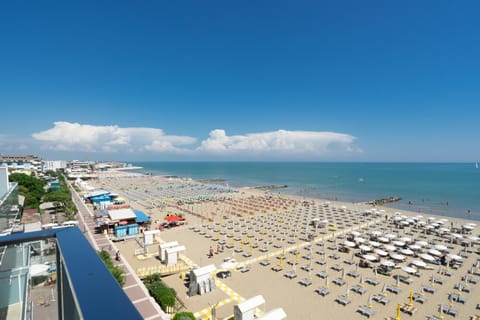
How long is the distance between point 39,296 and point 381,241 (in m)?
26.6

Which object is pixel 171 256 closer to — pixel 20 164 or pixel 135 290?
pixel 135 290

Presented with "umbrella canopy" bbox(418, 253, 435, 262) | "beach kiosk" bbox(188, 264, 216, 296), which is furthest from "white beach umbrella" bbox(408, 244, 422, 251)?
"beach kiosk" bbox(188, 264, 216, 296)

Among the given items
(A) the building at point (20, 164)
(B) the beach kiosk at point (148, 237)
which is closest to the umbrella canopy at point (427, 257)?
(B) the beach kiosk at point (148, 237)

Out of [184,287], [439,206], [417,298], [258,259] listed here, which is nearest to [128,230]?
[184,287]

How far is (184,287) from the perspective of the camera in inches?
592

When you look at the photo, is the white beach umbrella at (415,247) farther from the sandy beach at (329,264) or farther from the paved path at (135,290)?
the paved path at (135,290)

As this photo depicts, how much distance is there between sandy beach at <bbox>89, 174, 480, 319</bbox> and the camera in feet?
44.3

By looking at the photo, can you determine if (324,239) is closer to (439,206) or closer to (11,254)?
(11,254)

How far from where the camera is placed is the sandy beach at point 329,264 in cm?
1352

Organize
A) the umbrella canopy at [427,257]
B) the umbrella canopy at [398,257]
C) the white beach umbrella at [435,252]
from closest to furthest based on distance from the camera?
the umbrella canopy at [398,257] < the umbrella canopy at [427,257] < the white beach umbrella at [435,252]

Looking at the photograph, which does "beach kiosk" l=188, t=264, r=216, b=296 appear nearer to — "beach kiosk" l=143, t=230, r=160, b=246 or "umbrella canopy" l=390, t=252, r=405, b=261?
"beach kiosk" l=143, t=230, r=160, b=246

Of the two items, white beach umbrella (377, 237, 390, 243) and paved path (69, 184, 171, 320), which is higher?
paved path (69, 184, 171, 320)

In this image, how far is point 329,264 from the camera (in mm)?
18812

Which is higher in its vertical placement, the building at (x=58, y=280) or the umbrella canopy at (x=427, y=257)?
the building at (x=58, y=280)
